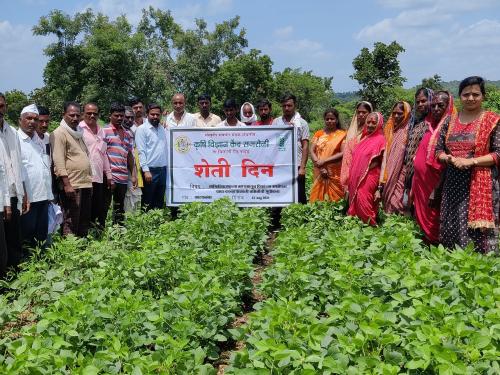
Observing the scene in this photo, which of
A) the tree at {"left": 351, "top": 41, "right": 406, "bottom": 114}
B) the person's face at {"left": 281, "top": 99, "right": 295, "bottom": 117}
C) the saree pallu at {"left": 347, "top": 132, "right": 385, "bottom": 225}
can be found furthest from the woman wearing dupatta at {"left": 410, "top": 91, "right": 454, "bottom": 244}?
the tree at {"left": 351, "top": 41, "right": 406, "bottom": 114}

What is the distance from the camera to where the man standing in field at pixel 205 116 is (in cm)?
799

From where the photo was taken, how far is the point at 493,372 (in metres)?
2.34

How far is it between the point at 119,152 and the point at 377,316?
510 centimetres

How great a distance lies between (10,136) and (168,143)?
2.75 metres

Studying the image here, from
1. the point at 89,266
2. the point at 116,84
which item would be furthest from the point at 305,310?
the point at 116,84

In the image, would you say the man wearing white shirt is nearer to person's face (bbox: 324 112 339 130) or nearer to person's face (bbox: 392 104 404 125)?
person's face (bbox: 324 112 339 130)

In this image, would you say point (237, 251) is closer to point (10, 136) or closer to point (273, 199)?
point (10, 136)

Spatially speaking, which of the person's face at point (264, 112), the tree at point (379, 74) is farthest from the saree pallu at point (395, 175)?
the tree at point (379, 74)

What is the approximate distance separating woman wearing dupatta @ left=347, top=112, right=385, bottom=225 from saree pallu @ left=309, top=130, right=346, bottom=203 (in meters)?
0.79

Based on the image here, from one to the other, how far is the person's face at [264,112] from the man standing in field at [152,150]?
142 centimetres

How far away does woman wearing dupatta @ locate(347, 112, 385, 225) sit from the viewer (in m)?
6.20

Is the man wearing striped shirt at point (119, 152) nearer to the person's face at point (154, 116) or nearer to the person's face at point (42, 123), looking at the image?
the person's face at point (154, 116)

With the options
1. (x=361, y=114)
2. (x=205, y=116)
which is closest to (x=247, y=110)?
(x=205, y=116)

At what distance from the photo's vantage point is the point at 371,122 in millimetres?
6219
